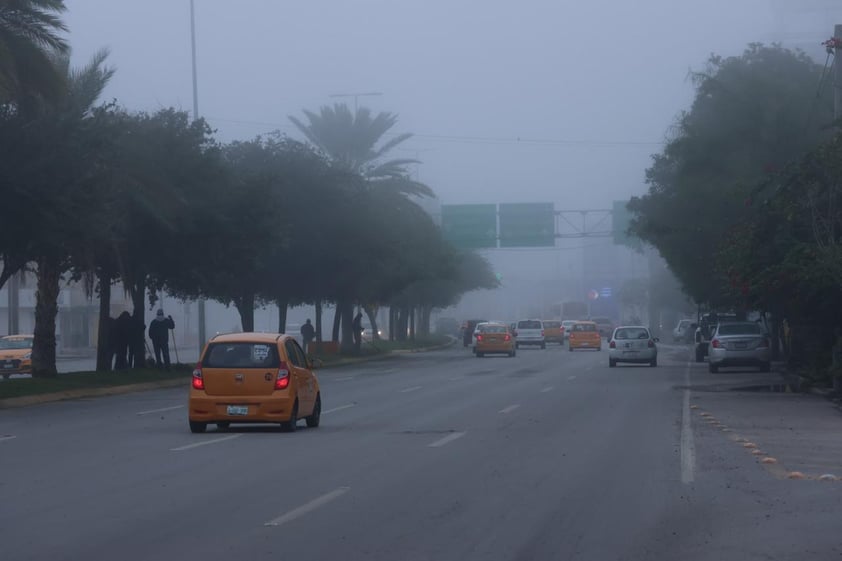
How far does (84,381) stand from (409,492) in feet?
72.5

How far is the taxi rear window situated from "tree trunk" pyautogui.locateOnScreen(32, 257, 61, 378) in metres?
15.6

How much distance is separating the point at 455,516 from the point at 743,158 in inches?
1274

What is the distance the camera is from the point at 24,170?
1061 inches

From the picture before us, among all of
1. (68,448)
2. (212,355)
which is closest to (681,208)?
(212,355)

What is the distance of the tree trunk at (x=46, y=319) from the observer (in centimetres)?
3362

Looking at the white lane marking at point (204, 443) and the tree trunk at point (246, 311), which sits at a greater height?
the tree trunk at point (246, 311)

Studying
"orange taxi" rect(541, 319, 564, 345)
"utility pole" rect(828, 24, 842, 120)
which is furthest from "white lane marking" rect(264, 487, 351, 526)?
"orange taxi" rect(541, 319, 564, 345)

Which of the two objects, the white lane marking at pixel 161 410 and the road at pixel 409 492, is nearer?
the road at pixel 409 492

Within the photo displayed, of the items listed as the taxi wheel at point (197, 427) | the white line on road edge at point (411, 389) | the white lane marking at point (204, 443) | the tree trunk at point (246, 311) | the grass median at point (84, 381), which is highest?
the tree trunk at point (246, 311)

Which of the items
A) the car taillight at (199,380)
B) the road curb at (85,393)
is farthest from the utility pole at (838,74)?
the road curb at (85,393)

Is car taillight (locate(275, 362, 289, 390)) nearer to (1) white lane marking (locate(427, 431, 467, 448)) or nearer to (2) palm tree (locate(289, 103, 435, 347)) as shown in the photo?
(1) white lane marking (locate(427, 431, 467, 448))

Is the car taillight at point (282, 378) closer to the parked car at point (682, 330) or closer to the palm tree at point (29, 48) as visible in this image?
the palm tree at point (29, 48)

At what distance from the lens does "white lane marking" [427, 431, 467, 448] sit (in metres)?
17.2

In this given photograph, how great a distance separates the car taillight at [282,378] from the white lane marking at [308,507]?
6431 millimetres
